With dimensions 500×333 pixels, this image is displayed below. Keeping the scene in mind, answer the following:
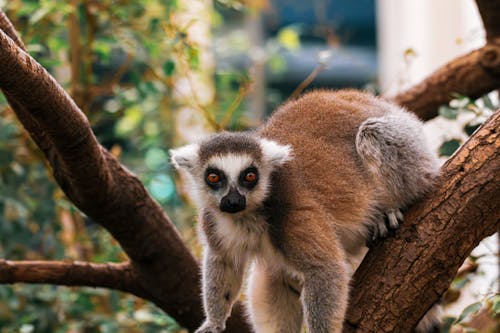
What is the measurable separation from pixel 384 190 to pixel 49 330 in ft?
7.48

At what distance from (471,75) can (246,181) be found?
1774mm

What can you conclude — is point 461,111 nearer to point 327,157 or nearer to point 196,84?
point 327,157

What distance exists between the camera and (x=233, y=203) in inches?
121

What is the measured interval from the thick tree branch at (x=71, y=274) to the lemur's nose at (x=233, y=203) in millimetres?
801

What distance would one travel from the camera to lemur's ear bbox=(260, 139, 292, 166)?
10.4 ft

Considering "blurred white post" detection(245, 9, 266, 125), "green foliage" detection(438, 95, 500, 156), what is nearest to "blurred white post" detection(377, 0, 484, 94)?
"blurred white post" detection(245, 9, 266, 125)

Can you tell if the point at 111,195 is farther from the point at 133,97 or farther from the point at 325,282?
the point at 133,97

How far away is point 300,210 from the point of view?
10.2 ft

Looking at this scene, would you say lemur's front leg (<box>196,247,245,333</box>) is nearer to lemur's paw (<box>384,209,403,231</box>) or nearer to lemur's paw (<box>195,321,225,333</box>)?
lemur's paw (<box>195,321,225,333</box>)

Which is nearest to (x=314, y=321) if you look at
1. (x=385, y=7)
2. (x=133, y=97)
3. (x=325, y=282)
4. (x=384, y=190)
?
(x=325, y=282)

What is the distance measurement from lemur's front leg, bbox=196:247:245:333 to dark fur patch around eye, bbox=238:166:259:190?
376mm

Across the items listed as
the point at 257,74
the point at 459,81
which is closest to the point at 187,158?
the point at 459,81

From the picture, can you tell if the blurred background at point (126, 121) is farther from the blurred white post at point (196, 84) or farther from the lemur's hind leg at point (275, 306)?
the lemur's hind leg at point (275, 306)

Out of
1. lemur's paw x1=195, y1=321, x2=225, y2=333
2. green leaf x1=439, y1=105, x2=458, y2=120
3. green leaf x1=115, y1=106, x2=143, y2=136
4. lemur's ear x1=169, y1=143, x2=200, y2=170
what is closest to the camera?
lemur's paw x1=195, y1=321, x2=225, y2=333
